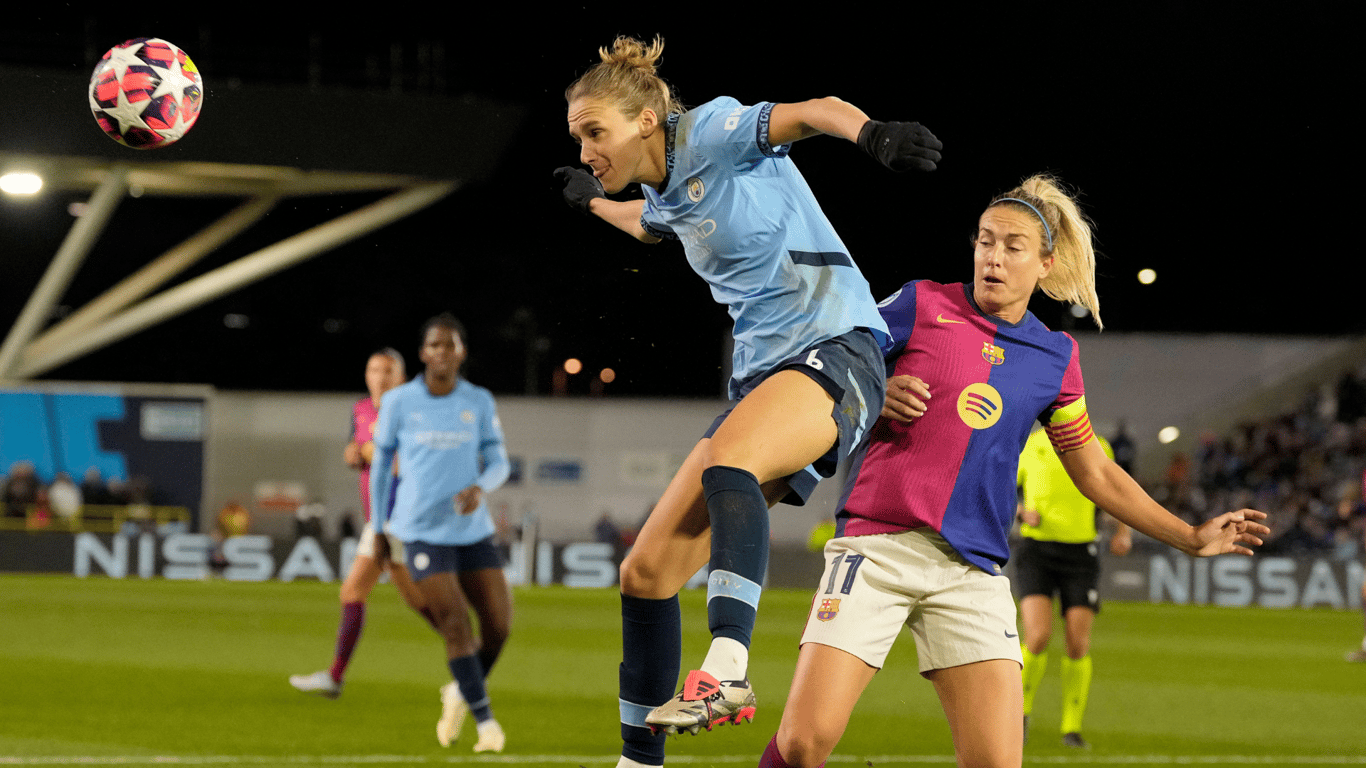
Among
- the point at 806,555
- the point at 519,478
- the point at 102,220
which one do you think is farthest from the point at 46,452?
the point at 806,555

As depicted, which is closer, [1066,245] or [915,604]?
[915,604]

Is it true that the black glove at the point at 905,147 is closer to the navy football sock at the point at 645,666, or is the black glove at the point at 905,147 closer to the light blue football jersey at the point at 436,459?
the navy football sock at the point at 645,666

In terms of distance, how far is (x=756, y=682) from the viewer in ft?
36.8

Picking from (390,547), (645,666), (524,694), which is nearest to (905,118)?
(645,666)

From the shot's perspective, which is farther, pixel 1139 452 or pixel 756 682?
pixel 1139 452

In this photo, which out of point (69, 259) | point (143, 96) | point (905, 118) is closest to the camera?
point (143, 96)

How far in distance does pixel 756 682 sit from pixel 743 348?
7.71 m

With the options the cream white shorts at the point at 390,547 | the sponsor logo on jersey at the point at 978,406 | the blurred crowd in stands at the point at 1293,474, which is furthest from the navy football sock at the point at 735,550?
the blurred crowd in stands at the point at 1293,474

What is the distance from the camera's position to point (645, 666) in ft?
12.6

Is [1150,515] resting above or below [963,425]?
below

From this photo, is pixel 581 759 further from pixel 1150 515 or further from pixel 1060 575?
pixel 1150 515

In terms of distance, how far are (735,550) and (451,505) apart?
455 centimetres

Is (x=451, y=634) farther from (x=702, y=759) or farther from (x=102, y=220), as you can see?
(x=102, y=220)

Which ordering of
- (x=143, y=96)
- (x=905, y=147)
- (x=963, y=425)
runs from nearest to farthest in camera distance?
(x=905, y=147)
(x=963, y=425)
(x=143, y=96)
